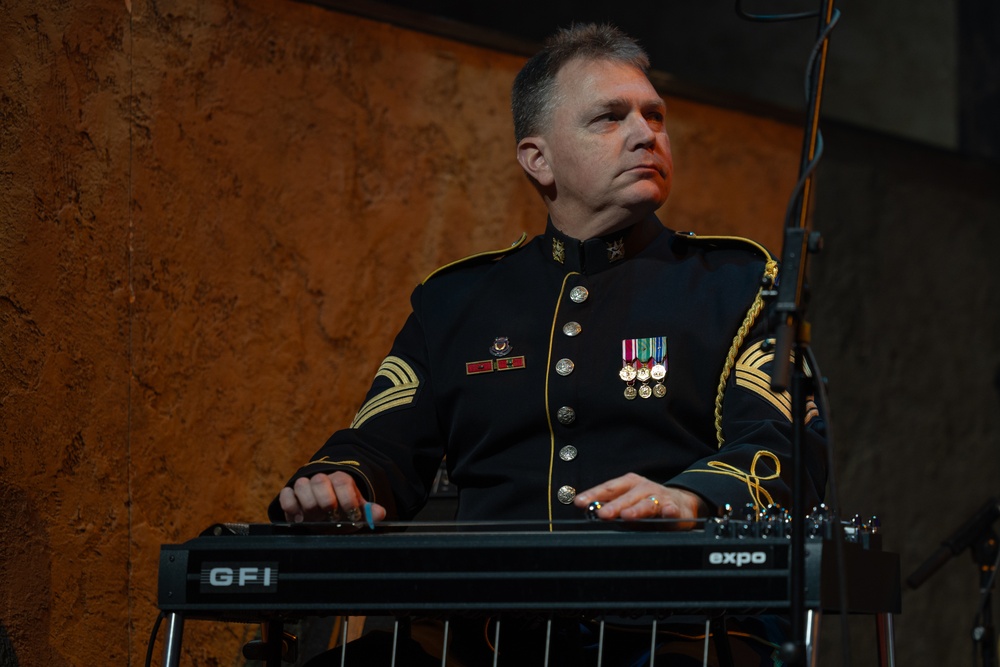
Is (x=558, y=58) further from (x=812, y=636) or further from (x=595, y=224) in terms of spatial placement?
(x=812, y=636)

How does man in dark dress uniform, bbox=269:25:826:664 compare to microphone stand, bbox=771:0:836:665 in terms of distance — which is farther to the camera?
man in dark dress uniform, bbox=269:25:826:664

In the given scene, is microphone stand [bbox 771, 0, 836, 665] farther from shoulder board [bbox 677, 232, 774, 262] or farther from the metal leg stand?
shoulder board [bbox 677, 232, 774, 262]

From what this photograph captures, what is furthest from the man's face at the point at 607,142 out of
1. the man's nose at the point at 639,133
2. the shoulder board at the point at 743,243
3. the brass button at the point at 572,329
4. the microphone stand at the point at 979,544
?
the microphone stand at the point at 979,544

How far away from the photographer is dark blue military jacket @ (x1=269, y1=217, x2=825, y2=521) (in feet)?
7.25

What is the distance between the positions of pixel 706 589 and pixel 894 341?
321 centimetres

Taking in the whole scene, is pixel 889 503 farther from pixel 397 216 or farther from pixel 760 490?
pixel 760 490

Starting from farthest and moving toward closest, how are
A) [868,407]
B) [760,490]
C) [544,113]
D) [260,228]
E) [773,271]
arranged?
[868,407], [260,228], [544,113], [773,271], [760,490]

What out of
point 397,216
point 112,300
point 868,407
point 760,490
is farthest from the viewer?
point 868,407

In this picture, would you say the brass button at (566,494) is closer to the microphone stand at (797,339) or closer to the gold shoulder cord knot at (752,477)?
the gold shoulder cord knot at (752,477)

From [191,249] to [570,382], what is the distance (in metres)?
1.19

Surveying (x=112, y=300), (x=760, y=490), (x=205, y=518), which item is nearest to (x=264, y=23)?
(x=112, y=300)

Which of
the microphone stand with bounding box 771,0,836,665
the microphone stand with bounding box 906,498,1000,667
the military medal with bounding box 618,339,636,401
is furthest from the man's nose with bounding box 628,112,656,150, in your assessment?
the microphone stand with bounding box 906,498,1000,667

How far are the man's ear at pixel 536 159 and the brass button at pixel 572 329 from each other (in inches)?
14.5

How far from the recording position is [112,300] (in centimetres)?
291
